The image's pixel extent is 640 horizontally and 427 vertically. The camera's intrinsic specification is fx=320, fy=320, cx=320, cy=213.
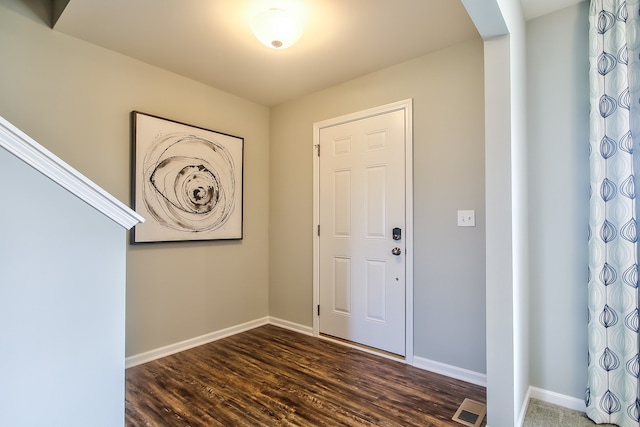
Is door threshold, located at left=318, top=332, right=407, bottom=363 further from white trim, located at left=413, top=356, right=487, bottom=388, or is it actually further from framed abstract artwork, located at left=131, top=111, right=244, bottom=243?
framed abstract artwork, located at left=131, top=111, right=244, bottom=243

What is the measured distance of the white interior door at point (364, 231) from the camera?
105 inches

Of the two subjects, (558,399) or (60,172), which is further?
(558,399)

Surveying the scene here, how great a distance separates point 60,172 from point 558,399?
288 cm

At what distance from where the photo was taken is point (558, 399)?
1990mm

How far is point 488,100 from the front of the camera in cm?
172

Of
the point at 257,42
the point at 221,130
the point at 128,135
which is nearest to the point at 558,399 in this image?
the point at 257,42

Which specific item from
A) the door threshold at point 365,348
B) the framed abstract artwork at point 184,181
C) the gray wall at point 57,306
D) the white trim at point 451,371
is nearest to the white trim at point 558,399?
the white trim at point 451,371

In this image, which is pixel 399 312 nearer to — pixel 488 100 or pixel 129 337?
pixel 488 100

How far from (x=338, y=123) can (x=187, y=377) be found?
2.47m

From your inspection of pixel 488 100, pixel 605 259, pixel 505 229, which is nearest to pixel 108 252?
pixel 505 229

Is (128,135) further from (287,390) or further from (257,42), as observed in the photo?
(287,390)

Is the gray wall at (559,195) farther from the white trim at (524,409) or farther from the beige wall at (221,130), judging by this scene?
the beige wall at (221,130)

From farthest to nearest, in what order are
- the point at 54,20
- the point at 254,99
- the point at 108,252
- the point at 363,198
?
the point at 254,99
the point at 363,198
the point at 54,20
the point at 108,252

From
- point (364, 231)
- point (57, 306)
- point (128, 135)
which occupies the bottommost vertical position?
point (57, 306)
